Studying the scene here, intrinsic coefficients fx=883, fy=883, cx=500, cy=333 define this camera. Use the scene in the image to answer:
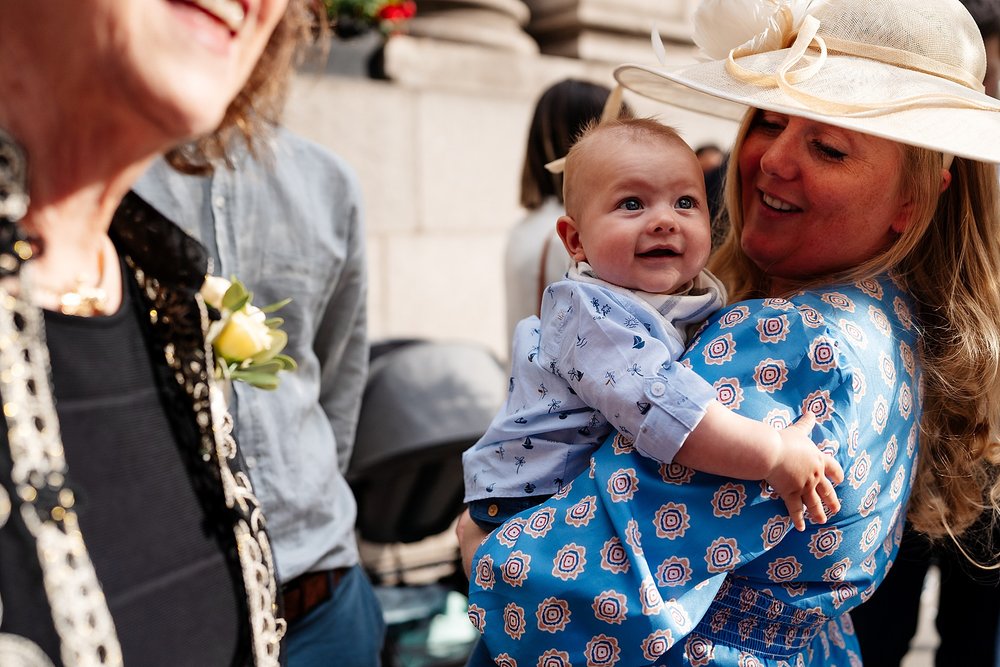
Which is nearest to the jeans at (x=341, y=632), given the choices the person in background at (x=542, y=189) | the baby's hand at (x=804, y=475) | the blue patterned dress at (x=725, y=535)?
the blue patterned dress at (x=725, y=535)

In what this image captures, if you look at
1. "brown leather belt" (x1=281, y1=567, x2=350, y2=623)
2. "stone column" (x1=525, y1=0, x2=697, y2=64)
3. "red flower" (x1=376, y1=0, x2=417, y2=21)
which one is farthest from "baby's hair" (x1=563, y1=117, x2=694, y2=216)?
"stone column" (x1=525, y1=0, x2=697, y2=64)

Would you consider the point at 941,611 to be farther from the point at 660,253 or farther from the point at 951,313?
the point at 660,253

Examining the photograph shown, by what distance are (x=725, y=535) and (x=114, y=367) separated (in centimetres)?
97

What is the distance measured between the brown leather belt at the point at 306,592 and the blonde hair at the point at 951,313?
134cm

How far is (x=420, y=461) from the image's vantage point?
136 inches

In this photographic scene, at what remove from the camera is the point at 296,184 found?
237cm

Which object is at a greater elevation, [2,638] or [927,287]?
[2,638]

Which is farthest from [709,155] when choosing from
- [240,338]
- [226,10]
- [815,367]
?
[226,10]

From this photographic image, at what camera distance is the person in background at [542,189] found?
3.57 meters

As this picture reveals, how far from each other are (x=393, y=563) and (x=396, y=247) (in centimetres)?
189

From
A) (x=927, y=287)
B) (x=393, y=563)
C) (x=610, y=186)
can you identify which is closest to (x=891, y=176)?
(x=927, y=287)

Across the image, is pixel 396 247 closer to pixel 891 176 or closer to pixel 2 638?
pixel 891 176

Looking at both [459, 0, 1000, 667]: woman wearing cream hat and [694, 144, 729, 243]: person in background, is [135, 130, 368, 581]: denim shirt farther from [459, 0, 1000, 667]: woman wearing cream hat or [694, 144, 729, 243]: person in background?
[694, 144, 729, 243]: person in background

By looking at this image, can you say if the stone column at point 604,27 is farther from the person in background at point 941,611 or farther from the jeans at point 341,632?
the jeans at point 341,632
